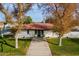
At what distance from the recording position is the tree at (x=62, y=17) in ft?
10.5

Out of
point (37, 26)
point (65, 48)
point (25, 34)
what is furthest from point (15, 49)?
point (65, 48)

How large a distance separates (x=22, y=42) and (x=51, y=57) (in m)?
0.24

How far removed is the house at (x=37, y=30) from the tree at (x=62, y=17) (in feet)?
0.15

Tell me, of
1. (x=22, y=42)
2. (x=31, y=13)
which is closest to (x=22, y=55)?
(x=22, y=42)

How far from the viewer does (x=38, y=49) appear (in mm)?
3201

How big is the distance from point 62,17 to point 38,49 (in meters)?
0.30

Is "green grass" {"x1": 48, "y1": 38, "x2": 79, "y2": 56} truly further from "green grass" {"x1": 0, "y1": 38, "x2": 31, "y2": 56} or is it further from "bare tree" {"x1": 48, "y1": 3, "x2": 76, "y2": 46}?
"green grass" {"x1": 0, "y1": 38, "x2": 31, "y2": 56}

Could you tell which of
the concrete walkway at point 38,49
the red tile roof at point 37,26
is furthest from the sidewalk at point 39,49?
the red tile roof at point 37,26

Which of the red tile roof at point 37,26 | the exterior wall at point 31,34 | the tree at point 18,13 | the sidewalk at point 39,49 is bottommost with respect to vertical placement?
the sidewalk at point 39,49

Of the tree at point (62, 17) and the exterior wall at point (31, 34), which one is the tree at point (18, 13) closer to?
the exterior wall at point (31, 34)

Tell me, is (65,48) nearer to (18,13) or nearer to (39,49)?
(39,49)

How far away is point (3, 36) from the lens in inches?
126

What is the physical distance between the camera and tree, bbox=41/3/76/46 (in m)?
3.20

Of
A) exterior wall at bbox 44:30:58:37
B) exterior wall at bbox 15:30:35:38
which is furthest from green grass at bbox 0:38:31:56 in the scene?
exterior wall at bbox 44:30:58:37
